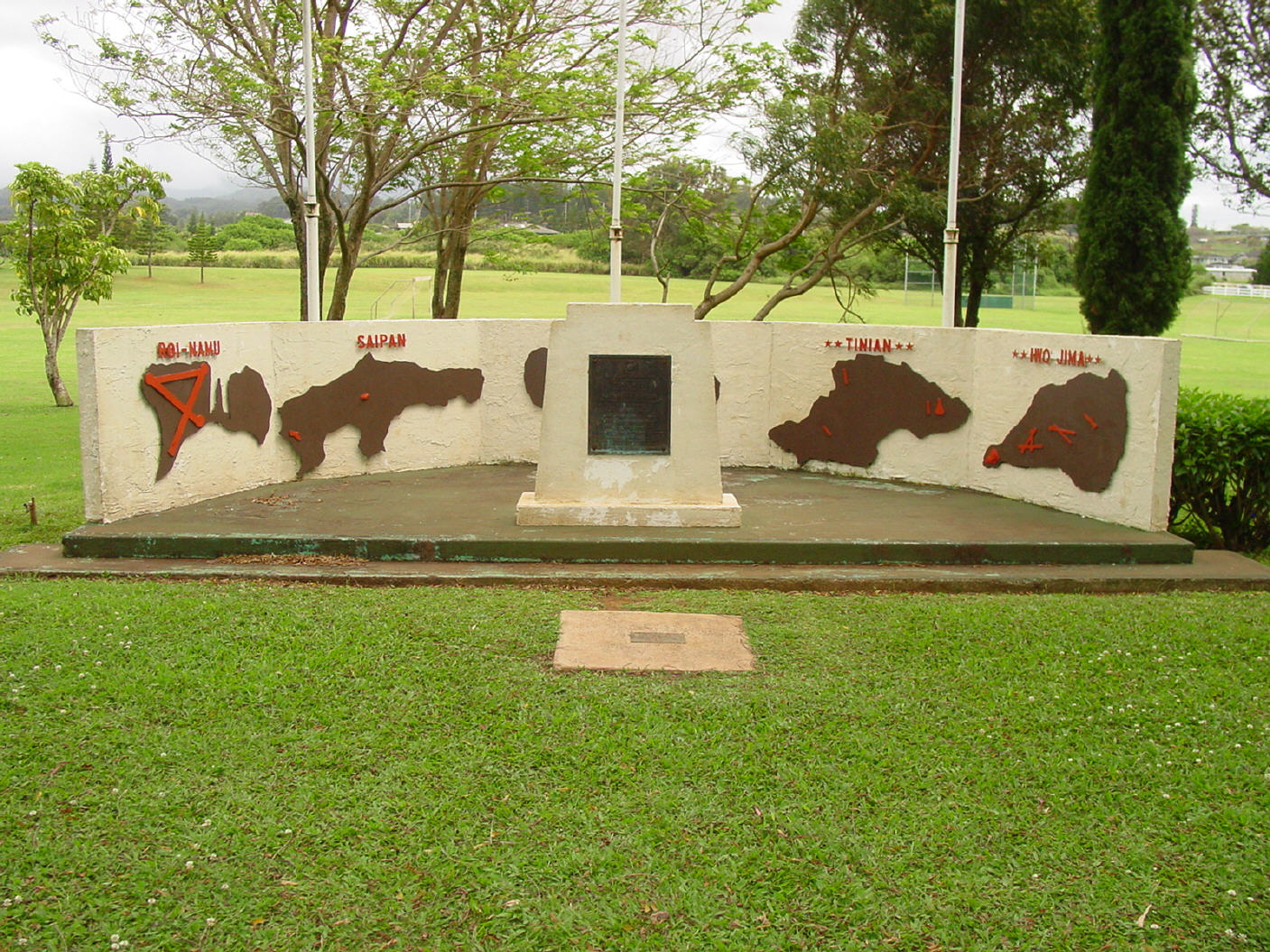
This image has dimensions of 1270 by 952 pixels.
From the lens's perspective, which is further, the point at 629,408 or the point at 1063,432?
the point at 1063,432

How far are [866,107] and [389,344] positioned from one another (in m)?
10.4

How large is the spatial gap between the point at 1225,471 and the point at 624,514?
177 inches

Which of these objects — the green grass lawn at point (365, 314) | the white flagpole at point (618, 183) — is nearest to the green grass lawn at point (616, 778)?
the white flagpole at point (618, 183)

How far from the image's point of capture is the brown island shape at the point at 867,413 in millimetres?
9781

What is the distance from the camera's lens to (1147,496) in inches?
314

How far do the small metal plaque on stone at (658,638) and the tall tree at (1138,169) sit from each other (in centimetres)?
928

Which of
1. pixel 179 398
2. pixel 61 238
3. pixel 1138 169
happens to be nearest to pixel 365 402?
pixel 179 398

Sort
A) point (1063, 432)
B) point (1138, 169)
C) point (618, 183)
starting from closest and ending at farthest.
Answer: point (1063, 432)
point (618, 183)
point (1138, 169)

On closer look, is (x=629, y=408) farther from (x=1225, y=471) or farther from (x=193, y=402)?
(x=1225, y=471)

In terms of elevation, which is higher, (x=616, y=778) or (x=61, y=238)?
(x=61, y=238)

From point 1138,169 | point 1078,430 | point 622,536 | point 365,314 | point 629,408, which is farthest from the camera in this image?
point 365,314

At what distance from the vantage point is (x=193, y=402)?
8391mm

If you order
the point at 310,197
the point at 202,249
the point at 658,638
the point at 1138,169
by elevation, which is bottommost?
the point at 658,638

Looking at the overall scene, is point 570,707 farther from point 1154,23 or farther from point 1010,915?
point 1154,23
